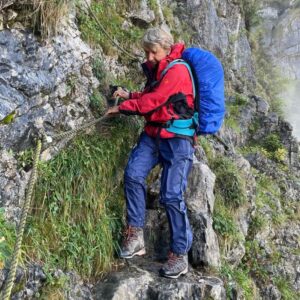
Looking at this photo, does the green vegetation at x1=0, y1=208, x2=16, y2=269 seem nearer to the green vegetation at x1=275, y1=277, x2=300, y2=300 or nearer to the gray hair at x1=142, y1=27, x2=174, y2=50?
the gray hair at x1=142, y1=27, x2=174, y2=50

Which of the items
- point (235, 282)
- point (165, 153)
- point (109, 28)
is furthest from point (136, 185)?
point (109, 28)

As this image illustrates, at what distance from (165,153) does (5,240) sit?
2.16 metres

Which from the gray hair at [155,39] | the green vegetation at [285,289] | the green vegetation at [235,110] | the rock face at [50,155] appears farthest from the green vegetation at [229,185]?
the green vegetation at [235,110]

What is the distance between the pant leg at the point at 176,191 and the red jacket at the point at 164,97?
0.22m

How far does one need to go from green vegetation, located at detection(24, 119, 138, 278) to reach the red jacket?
0.77 m

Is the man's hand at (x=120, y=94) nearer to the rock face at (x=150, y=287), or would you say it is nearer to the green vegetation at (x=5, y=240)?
the rock face at (x=150, y=287)

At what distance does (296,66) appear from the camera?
113 ft

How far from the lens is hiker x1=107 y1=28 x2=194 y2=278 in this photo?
16.1ft

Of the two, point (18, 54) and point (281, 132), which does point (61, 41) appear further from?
point (281, 132)

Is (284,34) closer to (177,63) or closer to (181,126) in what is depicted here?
(177,63)

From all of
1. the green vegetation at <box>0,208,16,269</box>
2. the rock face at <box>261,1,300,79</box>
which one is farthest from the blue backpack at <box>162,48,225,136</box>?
the rock face at <box>261,1,300,79</box>

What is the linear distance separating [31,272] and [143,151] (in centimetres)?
203

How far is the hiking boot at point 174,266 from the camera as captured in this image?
193 inches

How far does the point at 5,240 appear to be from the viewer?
157 inches
